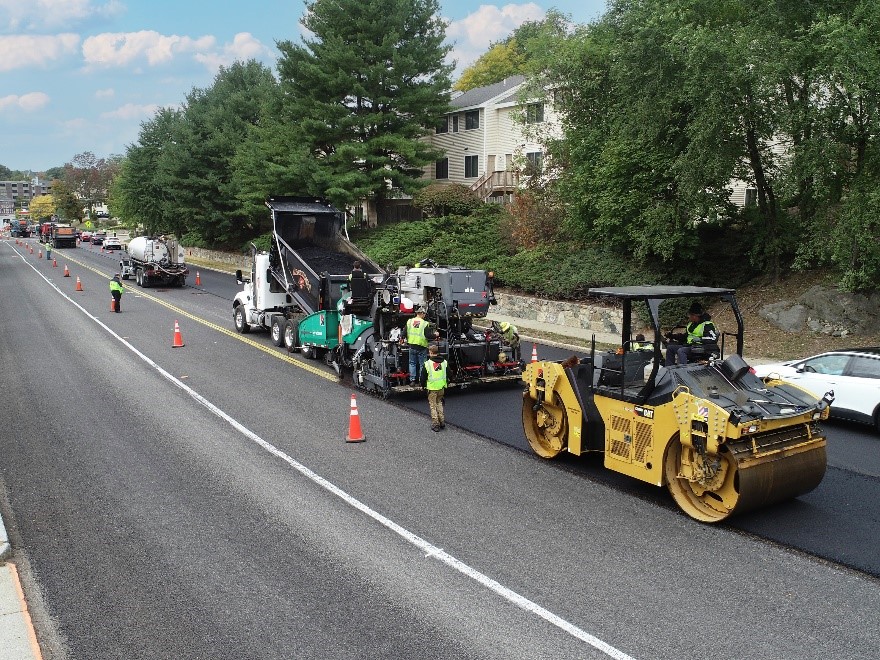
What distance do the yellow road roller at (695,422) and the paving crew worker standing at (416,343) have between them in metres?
4.22

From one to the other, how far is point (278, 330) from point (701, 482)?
14614 mm

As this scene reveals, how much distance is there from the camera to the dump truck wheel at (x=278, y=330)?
2105cm

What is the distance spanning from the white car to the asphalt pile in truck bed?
1135 centimetres

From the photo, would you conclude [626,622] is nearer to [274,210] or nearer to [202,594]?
[202,594]

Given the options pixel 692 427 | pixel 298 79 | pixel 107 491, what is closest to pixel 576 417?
pixel 692 427

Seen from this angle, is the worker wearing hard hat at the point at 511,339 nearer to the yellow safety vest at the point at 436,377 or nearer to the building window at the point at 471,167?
the yellow safety vest at the point at 436,377

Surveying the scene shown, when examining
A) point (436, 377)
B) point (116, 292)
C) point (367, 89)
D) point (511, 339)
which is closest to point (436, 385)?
point (436, 377)

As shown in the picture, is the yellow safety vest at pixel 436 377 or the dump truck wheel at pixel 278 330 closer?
the yellow safety vest at pixel 436 377

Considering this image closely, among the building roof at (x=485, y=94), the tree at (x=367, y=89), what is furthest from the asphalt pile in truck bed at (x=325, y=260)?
the building roof at (x=485, y=94)

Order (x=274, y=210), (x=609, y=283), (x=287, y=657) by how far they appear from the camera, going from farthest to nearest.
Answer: (x=609, y=283)
(x=274, y=210)
(x=287, y=657)

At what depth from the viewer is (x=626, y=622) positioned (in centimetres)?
657

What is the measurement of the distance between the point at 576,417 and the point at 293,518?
3.98 metres

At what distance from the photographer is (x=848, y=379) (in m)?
12.7

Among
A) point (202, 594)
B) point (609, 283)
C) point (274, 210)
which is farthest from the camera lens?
point (609, 283)
